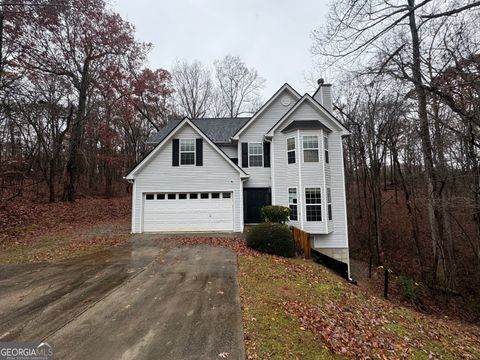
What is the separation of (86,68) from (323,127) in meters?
18.4

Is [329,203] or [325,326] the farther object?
[329,203]

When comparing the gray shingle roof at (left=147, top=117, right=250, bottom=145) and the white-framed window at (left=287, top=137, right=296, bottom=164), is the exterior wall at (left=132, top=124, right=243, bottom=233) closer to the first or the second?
the gray shingle roof at (left=147, top=117, right=250, bottom=145)

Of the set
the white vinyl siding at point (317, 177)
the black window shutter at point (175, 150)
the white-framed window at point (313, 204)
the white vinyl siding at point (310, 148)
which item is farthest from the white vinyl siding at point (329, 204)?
the black window shutter at point (175, 150)

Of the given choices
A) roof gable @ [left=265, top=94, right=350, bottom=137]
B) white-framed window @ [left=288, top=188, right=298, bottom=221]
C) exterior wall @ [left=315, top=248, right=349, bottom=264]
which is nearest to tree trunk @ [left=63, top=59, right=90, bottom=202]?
roof gable @ [left=265, top=94, right=350, bottom=137]

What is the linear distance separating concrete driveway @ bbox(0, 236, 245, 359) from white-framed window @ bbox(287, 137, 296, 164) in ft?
23.3

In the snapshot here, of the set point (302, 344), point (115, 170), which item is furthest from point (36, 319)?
point (115, 170)

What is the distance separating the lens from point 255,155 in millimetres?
13781

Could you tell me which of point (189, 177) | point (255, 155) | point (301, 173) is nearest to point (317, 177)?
point (301, 173)

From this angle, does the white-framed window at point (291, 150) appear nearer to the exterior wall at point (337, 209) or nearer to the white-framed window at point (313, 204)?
the white-framed window at point (313, 204)

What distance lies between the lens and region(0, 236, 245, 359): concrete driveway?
133 inches

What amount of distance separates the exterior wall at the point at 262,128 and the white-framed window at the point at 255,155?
251 millimetres

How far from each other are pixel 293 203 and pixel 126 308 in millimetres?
9514

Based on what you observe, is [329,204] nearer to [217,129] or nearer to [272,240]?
[272,240]

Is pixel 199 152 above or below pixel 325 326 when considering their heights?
above
